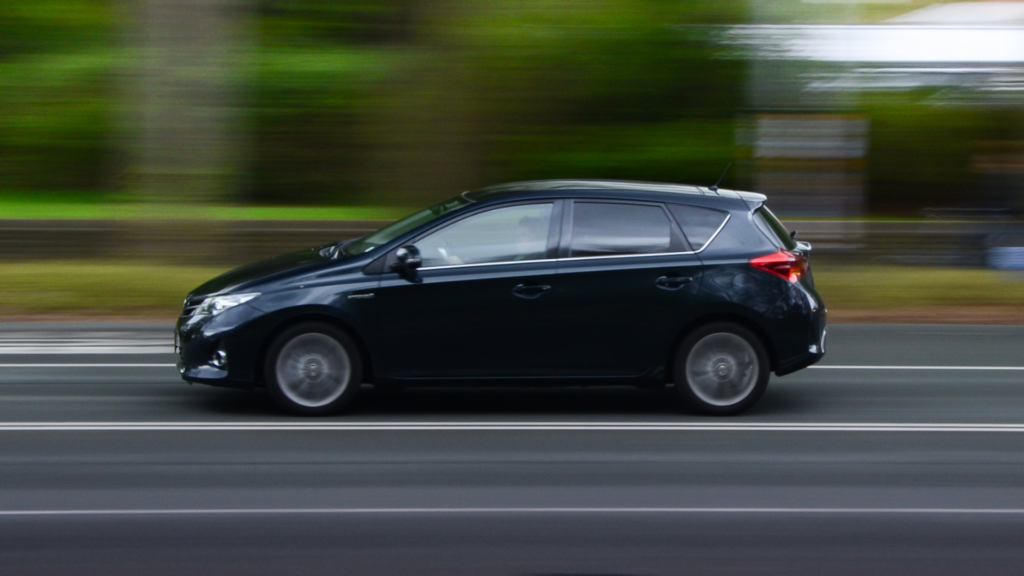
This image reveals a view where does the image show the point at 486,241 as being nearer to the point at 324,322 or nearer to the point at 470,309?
the point at 470,309

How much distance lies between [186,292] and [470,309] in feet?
20.5

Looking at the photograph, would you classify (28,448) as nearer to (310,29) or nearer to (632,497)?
(632,497)

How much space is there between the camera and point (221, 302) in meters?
7.49

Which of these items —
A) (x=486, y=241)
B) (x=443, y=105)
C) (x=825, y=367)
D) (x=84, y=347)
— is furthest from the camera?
(x=443, y=105)

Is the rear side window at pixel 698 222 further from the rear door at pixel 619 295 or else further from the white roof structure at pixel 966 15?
the white roof structure at pixel 966 15

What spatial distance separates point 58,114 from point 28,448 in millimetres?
16011

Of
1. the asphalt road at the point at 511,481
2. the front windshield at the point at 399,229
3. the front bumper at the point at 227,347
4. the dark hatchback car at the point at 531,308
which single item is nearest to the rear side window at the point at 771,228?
the dark hatchback car at the point at 531,308

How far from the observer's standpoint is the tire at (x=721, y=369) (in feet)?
25.1

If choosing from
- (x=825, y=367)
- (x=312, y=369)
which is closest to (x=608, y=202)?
(x=312, y=369)

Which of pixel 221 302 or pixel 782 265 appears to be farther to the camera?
pixel 782 265

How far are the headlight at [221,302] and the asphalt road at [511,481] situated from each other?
675 mm

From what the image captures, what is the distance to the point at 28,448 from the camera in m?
6.86

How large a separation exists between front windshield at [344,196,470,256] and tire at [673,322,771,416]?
172cm

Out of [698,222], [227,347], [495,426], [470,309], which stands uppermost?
[698,222]
